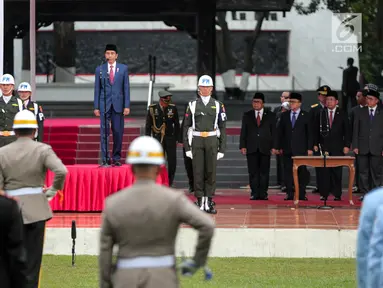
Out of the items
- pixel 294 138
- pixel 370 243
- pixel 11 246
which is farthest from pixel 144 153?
pixel 294 138

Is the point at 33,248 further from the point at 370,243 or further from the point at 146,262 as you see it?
the point at 370,243

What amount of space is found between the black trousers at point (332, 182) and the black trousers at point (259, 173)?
1133 millimetres

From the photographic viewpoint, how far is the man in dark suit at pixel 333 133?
67.2 feet

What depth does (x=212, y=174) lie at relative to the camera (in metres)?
18.4

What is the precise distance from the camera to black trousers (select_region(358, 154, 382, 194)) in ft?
67.2

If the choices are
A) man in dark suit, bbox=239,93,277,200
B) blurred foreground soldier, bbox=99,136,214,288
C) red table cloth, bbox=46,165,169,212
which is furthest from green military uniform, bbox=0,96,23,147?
blurred foreground soldier, bbox=99,136,214,288

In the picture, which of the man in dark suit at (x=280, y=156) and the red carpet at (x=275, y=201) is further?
the man in dark suit at (x=280, y=156)

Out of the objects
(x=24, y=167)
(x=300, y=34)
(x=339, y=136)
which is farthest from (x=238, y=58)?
(x=24, y=167)

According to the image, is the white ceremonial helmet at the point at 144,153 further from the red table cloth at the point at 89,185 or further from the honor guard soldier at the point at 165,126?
the honor guard soldier at the point at 165,126

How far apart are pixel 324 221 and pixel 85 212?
3.90m

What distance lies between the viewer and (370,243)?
7.50 metres

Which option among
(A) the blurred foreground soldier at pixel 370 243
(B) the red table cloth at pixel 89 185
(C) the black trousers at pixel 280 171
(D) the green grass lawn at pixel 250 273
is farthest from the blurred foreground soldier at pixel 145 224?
(C) the black trousers at pixel 280 171

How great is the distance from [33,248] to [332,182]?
10532 mm

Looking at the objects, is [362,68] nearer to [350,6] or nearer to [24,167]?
[350,6]
